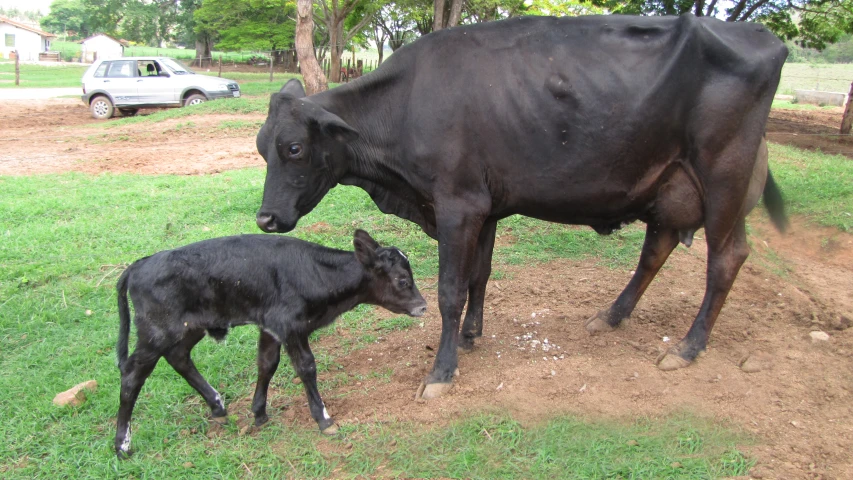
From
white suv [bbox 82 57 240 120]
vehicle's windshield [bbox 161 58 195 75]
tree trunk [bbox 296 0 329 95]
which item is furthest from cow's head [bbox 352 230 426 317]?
vehicle's windshield [bbox 161 58 195 75]

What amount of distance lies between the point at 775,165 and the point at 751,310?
5699 millimetres

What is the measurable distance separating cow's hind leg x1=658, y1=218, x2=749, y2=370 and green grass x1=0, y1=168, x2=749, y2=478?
0.84 meters

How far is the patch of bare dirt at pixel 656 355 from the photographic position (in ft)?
13.0

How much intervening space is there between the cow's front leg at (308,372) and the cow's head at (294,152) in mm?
836

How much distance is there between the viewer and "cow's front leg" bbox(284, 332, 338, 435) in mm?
3881

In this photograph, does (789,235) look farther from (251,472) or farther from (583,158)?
(251,472)

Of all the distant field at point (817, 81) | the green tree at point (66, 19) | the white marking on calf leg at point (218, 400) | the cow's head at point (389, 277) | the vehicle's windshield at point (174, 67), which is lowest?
the white marking on calf leg at point (218, 400)

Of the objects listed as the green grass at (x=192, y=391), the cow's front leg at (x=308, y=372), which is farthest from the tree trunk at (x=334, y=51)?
the cow's front leg at (x=308, y=372)

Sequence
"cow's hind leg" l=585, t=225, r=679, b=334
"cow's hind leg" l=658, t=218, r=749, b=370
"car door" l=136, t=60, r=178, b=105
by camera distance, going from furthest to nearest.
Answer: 1. "car door" l=136, t=60, r=178, b=105
2. "cow's hind leg" l=585, t=225, r=679, b=334
3. "cow's hind leg" l=658, t=218, r=749, b=370

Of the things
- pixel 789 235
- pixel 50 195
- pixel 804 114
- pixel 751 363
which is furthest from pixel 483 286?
pixel 804 114

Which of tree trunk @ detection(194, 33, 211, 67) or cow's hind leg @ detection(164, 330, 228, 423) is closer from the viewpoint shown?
cow's hind leg @ detection(164, 330, 228, 423)

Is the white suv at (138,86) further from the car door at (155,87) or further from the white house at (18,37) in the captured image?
the white house at (18,37)

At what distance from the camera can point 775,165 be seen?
1025 centimetres

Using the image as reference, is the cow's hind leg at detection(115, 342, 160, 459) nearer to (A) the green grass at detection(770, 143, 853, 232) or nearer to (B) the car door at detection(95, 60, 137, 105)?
(A) the green grass at detection(770, 143, 853, 232)
